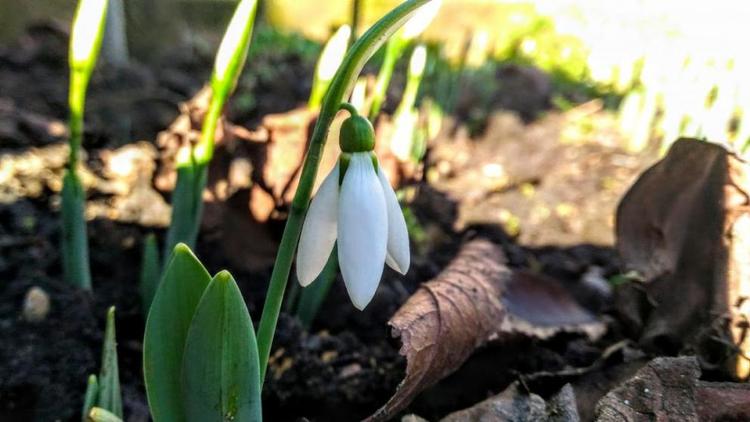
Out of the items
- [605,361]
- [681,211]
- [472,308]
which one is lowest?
[605,361]

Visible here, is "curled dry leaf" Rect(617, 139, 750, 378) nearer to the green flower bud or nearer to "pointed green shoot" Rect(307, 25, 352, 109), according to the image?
"pointed green shoot" Rect(307, 25, 352, 109)

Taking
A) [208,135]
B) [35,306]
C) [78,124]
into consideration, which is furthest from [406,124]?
[35,306]

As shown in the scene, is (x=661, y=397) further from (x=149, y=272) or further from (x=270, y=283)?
(x=149, y=272)

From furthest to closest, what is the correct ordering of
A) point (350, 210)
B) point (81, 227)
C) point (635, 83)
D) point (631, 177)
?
1. point (635, 83)
2. point (631, 177)
3. point (81, 227)
4. point (350, 210)

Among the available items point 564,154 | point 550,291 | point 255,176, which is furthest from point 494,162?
point 255,176

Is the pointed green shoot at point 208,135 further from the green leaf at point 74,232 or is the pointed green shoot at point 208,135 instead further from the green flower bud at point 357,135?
the green flower bud at point 357,135

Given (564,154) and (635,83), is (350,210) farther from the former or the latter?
(635,83)
